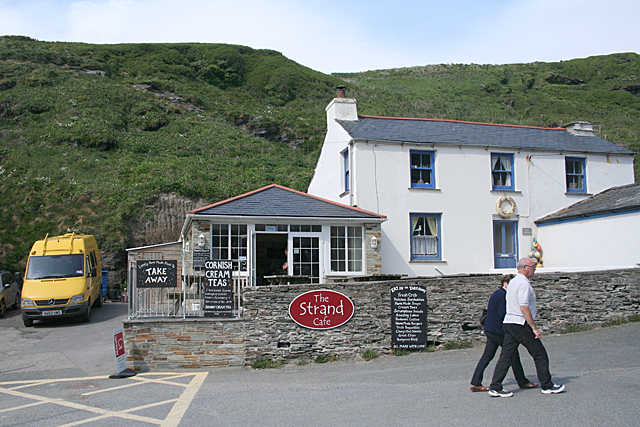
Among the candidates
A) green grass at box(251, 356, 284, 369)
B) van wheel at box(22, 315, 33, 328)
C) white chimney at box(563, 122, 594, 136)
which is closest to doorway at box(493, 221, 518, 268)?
white chimney at box(563, 122, 594, 136)

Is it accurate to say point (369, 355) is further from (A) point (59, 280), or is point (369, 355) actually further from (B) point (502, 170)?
(B) point (502, 170)

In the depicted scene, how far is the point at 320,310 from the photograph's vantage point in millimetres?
10484

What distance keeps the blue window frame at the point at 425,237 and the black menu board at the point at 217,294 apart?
899 centimetres

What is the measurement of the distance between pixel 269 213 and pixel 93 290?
7.43 meters

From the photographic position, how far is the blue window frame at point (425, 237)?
58.9 ft

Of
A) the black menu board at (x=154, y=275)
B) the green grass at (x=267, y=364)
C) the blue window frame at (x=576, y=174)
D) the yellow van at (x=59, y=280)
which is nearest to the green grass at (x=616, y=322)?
the green grass at (x=267, y=364)

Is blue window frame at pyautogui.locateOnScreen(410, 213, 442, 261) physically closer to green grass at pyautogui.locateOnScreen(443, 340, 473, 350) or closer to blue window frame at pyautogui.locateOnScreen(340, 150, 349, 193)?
blue window frame at pyautogui.locateOnScreen(340, 150, 349, 193)

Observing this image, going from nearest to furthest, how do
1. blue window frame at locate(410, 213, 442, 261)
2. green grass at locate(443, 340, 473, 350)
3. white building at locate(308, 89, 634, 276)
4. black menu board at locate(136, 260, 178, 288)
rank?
black menu board at locate(136, 260, 178, 288)
green grass at locate(443, 340, 473, 350)
white building at locate(308, 89, 634, 276)
blue window frame at locate(410, 213, 442, 261)

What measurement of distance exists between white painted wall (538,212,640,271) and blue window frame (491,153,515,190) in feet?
6.95

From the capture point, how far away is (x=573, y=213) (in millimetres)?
17984

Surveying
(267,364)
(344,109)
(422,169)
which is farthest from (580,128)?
(267,364)

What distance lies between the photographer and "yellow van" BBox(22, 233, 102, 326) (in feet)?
50.5

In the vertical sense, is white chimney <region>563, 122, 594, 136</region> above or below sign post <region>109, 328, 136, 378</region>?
above

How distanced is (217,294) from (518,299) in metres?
5.97
